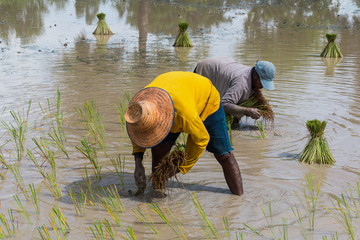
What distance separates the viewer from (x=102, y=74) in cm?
871

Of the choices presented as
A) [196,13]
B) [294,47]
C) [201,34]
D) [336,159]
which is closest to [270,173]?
[336,159]

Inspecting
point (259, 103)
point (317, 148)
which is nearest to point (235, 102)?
point (259, 103)

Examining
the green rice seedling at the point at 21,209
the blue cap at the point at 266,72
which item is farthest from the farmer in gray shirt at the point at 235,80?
the green rice seedling at the point at 21,209

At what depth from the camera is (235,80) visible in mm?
5223

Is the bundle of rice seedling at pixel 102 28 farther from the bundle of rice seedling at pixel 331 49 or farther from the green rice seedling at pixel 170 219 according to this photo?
the green rice seedling at pixel 170 219

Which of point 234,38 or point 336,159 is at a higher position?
point 234,38

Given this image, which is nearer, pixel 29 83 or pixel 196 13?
pixel 29 83

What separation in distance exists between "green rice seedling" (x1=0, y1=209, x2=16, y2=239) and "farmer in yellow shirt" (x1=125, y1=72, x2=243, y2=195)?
92cm

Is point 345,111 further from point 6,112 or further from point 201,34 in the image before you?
point 201,34

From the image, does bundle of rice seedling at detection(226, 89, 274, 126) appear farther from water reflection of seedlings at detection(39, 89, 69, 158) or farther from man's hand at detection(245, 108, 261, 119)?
water reflection of seedlings at detection(39, 89, 69, 158)

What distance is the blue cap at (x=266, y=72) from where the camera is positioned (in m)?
4.86

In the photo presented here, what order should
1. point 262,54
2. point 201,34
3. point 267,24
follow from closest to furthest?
point 262,54 → point 201,34 → point 267,24

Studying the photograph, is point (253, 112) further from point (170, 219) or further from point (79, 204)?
point (79, 204)

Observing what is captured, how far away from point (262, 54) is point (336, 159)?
21.5ft
